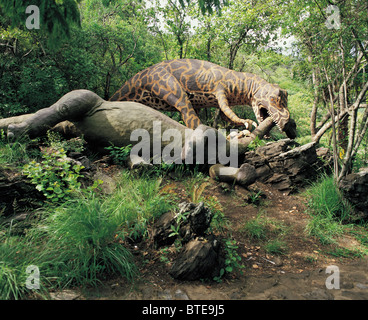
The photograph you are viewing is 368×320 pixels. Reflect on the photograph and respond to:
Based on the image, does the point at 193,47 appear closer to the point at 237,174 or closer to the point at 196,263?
the point at 237,174

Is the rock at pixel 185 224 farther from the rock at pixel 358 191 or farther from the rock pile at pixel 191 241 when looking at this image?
the rock at pixel 358 191

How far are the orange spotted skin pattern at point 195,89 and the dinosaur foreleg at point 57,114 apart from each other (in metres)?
1.85

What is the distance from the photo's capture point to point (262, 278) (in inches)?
106

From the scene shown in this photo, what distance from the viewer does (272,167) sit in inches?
215

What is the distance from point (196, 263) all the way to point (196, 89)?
Result: 500 cm

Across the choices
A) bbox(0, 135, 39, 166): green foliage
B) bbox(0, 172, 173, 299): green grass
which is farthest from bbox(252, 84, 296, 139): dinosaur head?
bbox(0, 135, 39, 166): green foliage

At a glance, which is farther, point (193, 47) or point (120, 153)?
point (193, 47)

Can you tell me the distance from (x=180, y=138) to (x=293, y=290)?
3.33 metres

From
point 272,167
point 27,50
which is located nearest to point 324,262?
point 272,167

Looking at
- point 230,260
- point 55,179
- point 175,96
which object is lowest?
point 230,260

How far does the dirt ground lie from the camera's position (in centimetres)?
229
